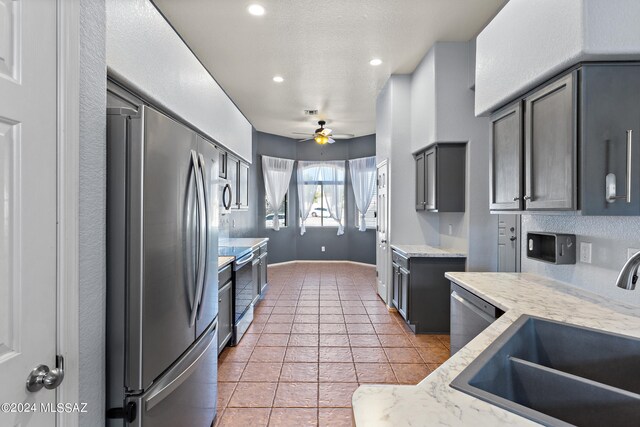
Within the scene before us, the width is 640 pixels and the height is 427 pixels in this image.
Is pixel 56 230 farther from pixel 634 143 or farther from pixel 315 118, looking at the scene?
pixel 315 118

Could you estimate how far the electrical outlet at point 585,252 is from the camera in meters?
1.87

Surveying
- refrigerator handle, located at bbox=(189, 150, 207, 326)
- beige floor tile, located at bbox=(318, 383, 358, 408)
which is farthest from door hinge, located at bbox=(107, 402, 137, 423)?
beige floor tile, located at bbox=(318, 383, 358, 408)

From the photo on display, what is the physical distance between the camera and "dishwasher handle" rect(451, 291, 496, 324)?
1.85m

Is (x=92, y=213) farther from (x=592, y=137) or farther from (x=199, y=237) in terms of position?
(x=592, y=137)

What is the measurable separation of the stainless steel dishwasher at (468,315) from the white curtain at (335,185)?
580 centimetres

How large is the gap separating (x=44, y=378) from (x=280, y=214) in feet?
23.4

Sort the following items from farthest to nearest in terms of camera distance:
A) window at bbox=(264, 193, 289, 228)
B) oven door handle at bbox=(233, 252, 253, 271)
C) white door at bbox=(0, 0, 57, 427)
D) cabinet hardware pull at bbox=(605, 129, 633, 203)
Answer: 1. window at bbox=(264, 193, 289, 228)
2. oven door handle at bbox=(233, 252, 253, 271)
3. cabinet hardware pull at bbox=(605, 129, 633, 203)
4. white door at bbox=(0, 0, 57, 427)

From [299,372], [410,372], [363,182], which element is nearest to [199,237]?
[299,372]

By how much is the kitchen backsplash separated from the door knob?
241 cm

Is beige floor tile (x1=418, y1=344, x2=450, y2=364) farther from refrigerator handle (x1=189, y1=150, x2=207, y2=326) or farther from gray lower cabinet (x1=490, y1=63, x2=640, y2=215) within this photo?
refrigerator handle (x1=189, y1=150, x2=207, y2=326)

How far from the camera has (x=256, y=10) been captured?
290cm

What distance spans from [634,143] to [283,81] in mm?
3920

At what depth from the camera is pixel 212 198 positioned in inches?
79.8

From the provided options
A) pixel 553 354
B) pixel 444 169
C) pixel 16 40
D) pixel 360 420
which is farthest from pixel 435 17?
pixel 360 420
